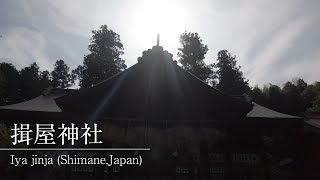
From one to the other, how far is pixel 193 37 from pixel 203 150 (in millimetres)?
45278

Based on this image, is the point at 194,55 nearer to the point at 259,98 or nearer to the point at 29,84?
the point at 259,98

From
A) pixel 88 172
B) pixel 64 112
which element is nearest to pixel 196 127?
pixel 64 112

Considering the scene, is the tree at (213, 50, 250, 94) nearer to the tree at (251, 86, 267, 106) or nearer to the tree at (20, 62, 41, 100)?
the tree at (251, 86, 267, 106)

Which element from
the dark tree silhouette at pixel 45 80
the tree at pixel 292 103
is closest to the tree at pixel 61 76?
the dark tree silhouette at pixel 45 80

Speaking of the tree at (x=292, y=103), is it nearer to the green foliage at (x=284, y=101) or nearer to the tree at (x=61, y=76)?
the green foliage at (x=284, y=101)

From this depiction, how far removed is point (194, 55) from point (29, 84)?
31.5m

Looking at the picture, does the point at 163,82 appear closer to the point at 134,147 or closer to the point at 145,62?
the point at 145,62

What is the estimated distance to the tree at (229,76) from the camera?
165ft

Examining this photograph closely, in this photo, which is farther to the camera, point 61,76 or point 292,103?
point 61,76

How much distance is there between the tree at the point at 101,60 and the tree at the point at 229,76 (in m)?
18.5

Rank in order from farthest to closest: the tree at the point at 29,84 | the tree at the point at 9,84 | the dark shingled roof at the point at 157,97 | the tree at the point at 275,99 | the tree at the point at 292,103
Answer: the tree at the point at 29,84 → the tree at the point at 9,84 → the tree at the point at 275,99 → the tree at the point at 292,103 → the dark shingled roof at the point at 157,97

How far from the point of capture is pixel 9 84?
53.4 metres

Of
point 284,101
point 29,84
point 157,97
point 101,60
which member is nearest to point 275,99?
point 284,101

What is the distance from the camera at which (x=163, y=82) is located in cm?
906
